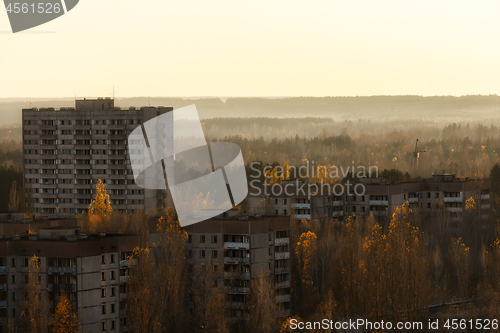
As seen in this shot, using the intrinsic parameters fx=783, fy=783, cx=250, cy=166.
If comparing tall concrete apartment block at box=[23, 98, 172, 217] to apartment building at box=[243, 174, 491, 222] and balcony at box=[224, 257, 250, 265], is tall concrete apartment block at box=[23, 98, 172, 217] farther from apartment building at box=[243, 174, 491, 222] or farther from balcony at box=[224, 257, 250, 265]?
balcony at box=[224, 257, 250, 265]

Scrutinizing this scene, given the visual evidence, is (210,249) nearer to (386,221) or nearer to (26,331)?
(26,331)

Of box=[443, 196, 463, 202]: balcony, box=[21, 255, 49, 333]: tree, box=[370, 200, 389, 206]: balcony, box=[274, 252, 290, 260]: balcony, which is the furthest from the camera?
box=[443, 196, 463, 202]: balcony

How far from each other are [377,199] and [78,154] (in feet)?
89.1

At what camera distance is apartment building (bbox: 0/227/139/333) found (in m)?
31.1

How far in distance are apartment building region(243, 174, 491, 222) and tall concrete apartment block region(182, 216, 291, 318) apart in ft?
72.7

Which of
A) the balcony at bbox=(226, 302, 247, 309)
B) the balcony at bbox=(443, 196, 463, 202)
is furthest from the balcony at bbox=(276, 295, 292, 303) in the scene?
the balcony at bbox=(443, 196, 463, 202)

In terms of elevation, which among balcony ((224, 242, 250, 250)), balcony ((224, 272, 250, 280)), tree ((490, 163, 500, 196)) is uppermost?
tree ((490, 163, 500, 196))

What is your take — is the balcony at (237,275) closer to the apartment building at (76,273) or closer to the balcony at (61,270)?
the apartment building at (76,273)

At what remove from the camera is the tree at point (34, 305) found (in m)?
29.4

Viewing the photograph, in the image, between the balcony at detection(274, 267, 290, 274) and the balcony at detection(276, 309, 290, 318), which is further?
the balcony at detection(274, 267, 290, 274)

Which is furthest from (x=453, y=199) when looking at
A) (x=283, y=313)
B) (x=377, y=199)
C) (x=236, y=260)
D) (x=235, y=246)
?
(x=236, y=260)

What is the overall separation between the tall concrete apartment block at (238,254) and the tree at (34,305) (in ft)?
26.6

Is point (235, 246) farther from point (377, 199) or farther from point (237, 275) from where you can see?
point (377, 199)

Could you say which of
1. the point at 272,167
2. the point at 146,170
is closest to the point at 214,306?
the point at 146,170
